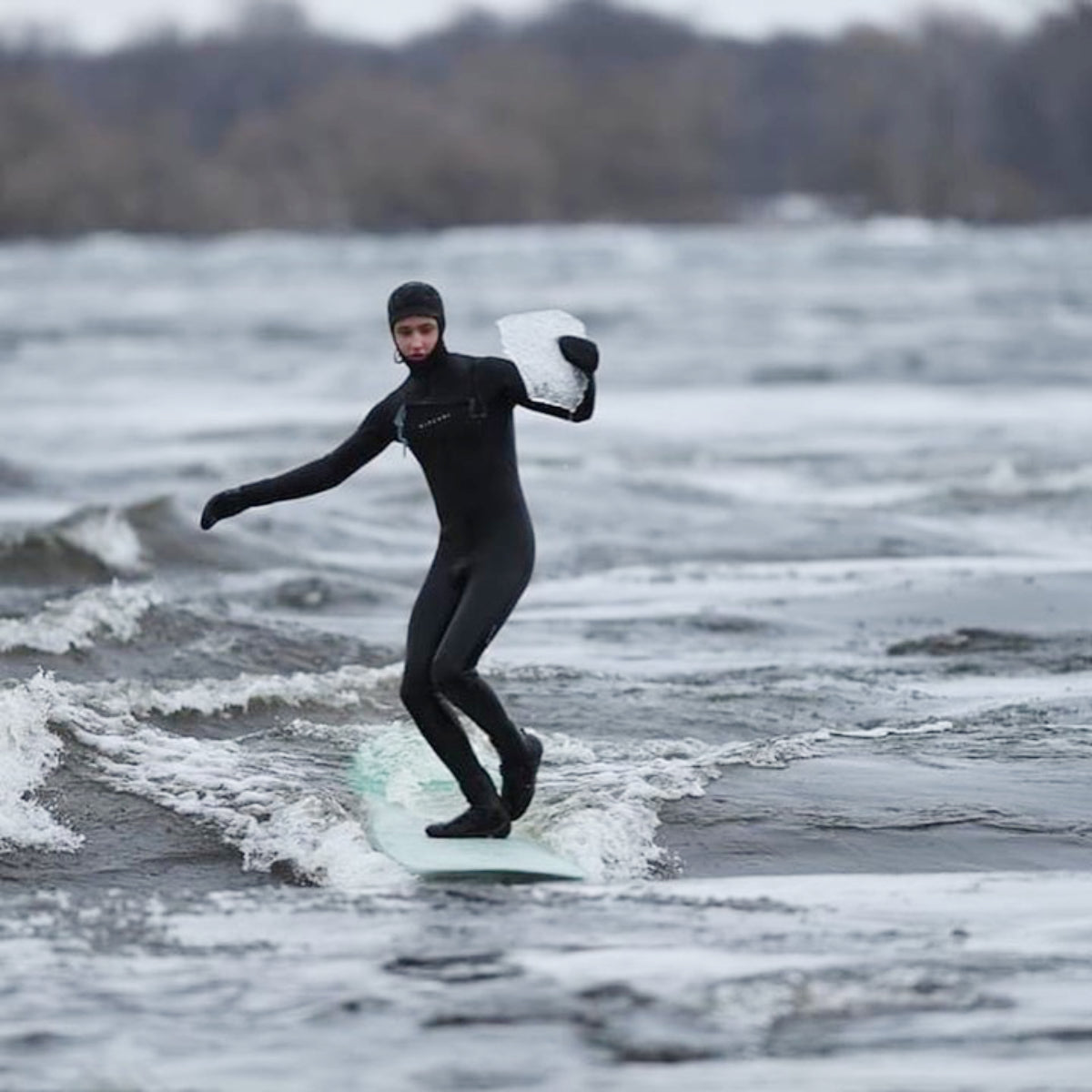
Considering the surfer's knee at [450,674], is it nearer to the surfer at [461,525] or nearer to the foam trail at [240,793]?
the surfer at [461,525]

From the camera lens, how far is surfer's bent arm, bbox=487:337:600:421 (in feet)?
26.7

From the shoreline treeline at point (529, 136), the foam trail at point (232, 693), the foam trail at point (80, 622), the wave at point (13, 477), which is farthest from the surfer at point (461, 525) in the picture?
the shoreline treeline at point (529, 136)

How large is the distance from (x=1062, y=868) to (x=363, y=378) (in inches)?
1124

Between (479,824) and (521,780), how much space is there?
190mm

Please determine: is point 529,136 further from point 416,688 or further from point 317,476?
point 416,688

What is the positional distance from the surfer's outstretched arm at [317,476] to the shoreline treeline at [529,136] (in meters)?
109

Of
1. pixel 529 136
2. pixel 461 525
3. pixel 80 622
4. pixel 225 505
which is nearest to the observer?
pixel 461 525

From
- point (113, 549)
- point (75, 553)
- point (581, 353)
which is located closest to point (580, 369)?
point (581, 353)

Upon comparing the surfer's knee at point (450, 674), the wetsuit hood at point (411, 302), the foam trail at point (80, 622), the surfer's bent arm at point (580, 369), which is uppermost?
the wetsuit hood at point (411, 302)

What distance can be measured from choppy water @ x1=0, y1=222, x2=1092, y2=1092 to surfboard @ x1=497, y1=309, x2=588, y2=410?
1.48m

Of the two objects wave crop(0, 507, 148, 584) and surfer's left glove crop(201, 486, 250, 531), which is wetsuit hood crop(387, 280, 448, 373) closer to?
surfer's left glove crop(201, 486, 250, 531)

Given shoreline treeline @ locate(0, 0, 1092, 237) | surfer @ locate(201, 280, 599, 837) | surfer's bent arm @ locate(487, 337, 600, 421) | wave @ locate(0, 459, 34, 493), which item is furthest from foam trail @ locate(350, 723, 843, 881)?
shoreline treeline @ locate(0, 0, 1092, 237)

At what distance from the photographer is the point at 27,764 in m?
9.84

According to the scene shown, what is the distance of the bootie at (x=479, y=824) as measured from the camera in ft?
27.8
